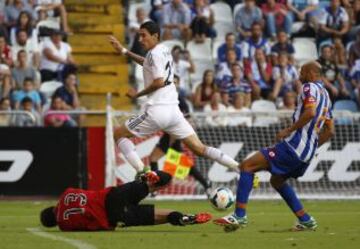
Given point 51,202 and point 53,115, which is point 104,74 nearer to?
point 53,115

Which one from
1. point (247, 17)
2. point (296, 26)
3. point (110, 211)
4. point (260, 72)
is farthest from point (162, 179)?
point (296, 26)

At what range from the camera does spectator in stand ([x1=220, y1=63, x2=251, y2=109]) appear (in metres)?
23.0

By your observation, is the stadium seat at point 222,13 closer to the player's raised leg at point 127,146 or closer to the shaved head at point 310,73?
the player's raised leg at point 127,146

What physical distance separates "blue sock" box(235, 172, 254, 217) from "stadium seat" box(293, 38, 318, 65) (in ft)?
43.3

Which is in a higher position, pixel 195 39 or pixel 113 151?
pixel 195 39

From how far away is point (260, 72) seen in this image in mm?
24391

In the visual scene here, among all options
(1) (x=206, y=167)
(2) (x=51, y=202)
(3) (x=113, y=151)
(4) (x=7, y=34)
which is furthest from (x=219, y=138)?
(4) (x=7, y=34)

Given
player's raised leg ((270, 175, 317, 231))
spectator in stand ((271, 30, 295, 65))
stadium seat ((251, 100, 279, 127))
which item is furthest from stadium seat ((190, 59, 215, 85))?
player's raised leg ((270, 175, 317, 231))

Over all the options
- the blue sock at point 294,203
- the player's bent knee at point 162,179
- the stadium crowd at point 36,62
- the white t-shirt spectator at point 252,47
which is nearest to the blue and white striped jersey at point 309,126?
Result: the blue sock at point 294,203

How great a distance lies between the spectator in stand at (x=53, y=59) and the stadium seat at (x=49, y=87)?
0.67ft

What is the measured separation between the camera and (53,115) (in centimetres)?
2123

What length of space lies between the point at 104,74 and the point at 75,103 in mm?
2560

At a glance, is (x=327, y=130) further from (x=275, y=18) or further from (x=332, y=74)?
(x=275, y=18)

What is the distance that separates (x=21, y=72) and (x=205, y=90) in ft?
12.2
